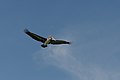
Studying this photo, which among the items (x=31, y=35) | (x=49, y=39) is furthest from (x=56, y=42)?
(x=31, y=35)

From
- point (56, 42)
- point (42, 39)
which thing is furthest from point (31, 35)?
point (56, 42)

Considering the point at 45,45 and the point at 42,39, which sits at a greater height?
the point at 42,39

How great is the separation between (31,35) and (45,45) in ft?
16.5

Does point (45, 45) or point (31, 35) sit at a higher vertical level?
point (31, 35)

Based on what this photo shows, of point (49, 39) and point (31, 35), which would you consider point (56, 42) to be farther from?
point (31, 35)

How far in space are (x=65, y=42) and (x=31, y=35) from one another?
8.96m

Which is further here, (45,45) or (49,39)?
(49,39)

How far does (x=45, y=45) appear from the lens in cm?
4541

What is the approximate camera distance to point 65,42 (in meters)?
50.0

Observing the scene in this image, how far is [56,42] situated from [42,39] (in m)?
3.71

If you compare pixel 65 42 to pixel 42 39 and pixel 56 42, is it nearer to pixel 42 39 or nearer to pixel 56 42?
pixel 56 42

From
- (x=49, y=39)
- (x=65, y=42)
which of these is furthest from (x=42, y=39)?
(x=65, y=42)

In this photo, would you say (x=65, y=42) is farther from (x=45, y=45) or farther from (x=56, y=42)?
(x=45, y=45)

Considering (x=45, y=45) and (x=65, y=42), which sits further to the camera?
(x=65, y=42)
